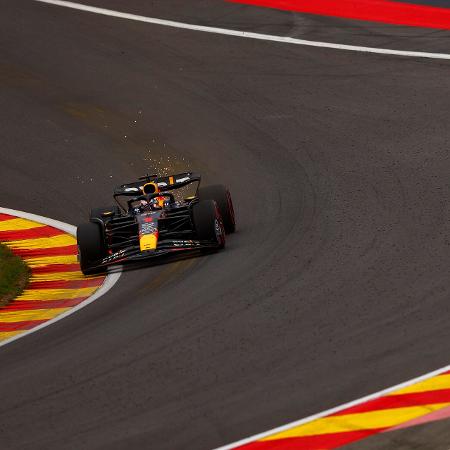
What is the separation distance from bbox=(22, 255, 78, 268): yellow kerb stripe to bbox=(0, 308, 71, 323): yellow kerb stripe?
1.84 m

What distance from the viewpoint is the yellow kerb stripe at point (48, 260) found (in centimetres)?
1471

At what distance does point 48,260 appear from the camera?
14.9 meters

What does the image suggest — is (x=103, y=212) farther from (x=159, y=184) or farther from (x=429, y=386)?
(x=429, y=386)

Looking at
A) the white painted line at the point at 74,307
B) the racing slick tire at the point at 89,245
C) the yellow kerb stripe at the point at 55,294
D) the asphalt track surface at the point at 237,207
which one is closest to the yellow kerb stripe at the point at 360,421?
the asphalt track surface at the point at 237,207

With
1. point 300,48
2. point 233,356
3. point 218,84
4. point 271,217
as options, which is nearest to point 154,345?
point 233,356

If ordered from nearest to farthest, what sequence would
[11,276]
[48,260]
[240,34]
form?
[11,276], [48,260], [240,34]

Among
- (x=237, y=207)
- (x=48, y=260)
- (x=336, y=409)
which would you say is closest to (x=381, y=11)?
(x=237, y=207)

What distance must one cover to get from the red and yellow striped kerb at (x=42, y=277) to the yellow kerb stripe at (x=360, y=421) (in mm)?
4458

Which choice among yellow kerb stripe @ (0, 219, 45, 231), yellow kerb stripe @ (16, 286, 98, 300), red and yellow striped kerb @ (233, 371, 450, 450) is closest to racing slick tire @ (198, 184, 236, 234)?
yellow kerb stripe @ (16, 286, 98, 300)

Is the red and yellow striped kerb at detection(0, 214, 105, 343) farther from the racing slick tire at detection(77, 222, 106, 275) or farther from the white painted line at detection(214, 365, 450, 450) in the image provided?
the white painted line at detection(214, 365, 450, 450)

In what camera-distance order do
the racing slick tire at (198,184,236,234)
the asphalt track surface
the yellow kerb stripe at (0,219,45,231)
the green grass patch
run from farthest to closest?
→ the yellow kerb stripe at (0,219,45,231), the racing slick tire at (198,184,236,234), the green grass patch, the asphalt track surface

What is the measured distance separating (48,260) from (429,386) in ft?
23.2

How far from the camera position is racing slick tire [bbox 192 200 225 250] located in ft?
44.9

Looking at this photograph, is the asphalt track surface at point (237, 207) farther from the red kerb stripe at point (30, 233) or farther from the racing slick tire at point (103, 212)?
the racing slick tire at point (103, 212)
